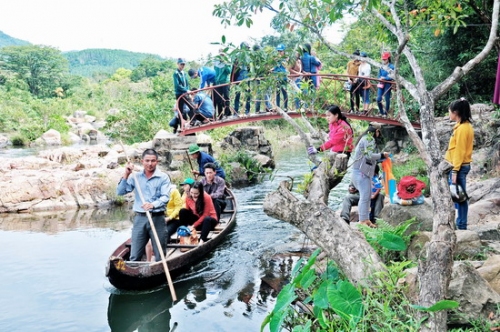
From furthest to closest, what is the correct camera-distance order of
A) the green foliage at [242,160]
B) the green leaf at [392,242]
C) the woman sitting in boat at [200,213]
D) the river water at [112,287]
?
the green foliage at [242,160]
the woman sitting in boat at [200,213]
the river water at [112,287]
the green leaf at [392,242]

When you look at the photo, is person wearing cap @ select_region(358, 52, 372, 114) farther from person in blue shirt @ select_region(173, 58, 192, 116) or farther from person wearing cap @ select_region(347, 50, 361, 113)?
person in blue shirt @ select_region(173, 58, 192, 116)

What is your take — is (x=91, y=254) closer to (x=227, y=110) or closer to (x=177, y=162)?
(x=177, y=162)

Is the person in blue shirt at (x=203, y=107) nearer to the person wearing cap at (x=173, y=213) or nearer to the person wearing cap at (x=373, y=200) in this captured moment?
the person wearing cap at (x=173, y=213)

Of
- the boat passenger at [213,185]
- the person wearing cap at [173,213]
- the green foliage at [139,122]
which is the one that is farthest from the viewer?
the green foliage at [139,122]

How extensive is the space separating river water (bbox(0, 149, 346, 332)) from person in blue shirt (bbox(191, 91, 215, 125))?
10.2 ft

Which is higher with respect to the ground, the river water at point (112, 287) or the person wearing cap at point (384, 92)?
the person wearing cap at point (384, 92)

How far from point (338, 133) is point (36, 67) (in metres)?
39.8

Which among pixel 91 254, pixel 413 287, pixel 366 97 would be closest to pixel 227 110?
pixel 366 97

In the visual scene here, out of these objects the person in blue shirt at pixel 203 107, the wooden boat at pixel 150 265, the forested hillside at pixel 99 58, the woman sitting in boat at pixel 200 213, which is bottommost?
the wooden boat at pixel 150 265

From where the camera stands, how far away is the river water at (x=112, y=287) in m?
5.28

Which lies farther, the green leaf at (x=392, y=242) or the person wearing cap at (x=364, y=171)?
the person wearing cap at (x=364, y=171)

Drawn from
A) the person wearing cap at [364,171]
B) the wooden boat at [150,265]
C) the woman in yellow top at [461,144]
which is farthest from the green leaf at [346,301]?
the wooden boat at [150,265]

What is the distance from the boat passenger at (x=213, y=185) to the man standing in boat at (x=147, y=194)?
5.88 ft

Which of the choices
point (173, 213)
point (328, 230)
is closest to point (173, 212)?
point (173, 213)
